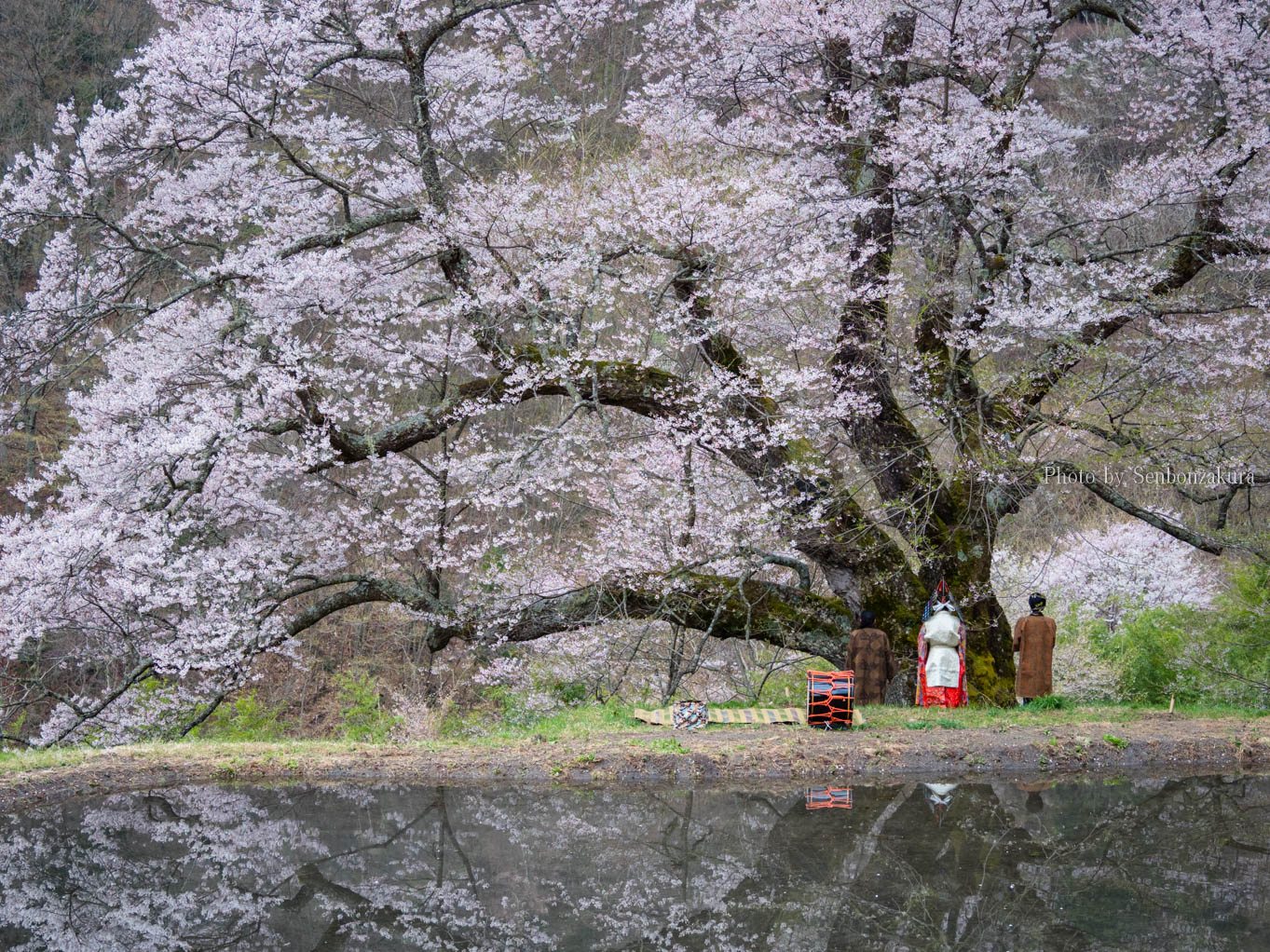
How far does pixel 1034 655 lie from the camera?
884 centimetres

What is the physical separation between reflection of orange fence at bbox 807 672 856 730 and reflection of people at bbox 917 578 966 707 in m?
1.65

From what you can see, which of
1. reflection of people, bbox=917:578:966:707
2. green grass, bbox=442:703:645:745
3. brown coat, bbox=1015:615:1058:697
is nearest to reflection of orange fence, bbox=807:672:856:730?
green grass, bbox=442:703:645:745

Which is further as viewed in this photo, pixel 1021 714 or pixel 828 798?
pixel 1021 714

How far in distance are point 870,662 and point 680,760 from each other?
292 centimetres

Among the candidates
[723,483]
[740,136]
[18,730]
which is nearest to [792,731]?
[723,483]

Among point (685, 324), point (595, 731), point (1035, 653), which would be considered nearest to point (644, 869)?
point (595, 731)

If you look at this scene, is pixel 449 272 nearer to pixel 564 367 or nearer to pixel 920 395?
pixel 564 367

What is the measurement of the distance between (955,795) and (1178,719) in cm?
329

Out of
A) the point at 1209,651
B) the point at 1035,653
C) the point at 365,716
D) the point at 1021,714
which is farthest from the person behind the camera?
the point at 365,716

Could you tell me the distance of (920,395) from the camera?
9.48 m

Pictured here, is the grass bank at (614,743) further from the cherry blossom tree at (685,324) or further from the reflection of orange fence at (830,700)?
the cherry blossom tree at (685,324)

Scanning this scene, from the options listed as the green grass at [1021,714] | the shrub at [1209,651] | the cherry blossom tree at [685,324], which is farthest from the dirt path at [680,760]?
the shrub at [1209,651]

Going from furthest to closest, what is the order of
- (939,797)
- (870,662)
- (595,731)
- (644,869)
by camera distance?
(870,662)
(595,731)
(939,797)
(644,869)

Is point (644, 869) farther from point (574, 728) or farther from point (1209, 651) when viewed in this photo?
point (1209, 651)
